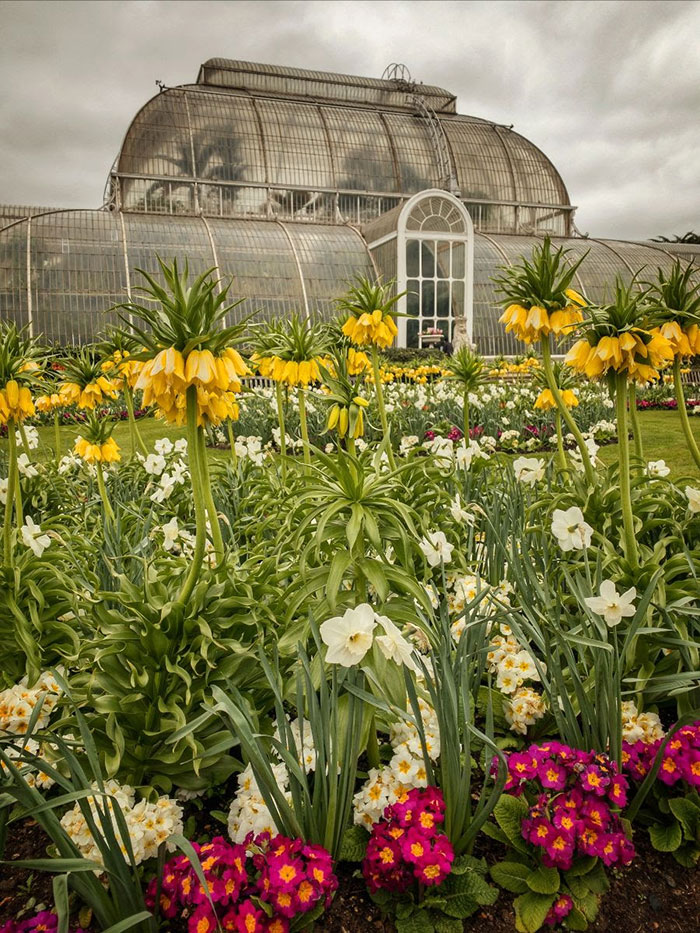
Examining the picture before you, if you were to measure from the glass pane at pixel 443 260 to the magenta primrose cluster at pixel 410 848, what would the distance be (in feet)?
79.1

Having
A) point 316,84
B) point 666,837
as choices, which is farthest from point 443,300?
point 666,837

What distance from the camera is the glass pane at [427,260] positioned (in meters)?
23.9

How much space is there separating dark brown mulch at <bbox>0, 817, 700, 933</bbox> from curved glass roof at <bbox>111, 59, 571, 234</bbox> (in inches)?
1180

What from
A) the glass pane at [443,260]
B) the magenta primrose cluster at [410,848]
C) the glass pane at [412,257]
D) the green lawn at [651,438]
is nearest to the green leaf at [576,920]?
the magenta primrose cluster at [410,848]

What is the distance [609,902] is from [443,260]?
2466cm

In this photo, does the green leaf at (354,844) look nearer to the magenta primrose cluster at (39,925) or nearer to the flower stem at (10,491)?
the magenta primrose cluster at (39,925)

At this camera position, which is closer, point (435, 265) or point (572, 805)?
point (572, 805)

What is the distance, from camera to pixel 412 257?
2361 centimetres

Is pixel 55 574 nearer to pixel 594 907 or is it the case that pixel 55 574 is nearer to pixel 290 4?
pixel 594 907

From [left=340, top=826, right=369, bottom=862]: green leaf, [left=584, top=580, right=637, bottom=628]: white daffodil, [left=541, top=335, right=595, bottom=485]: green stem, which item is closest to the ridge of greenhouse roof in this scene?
[left=541, top=335, right=595, bottom=485]: green stem

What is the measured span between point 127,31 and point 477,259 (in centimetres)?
1394

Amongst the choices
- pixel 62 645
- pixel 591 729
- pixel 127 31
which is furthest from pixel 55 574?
pixel 127 31

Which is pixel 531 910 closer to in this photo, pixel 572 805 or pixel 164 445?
pixel 572 805

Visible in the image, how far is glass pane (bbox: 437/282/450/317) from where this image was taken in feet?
78.7
